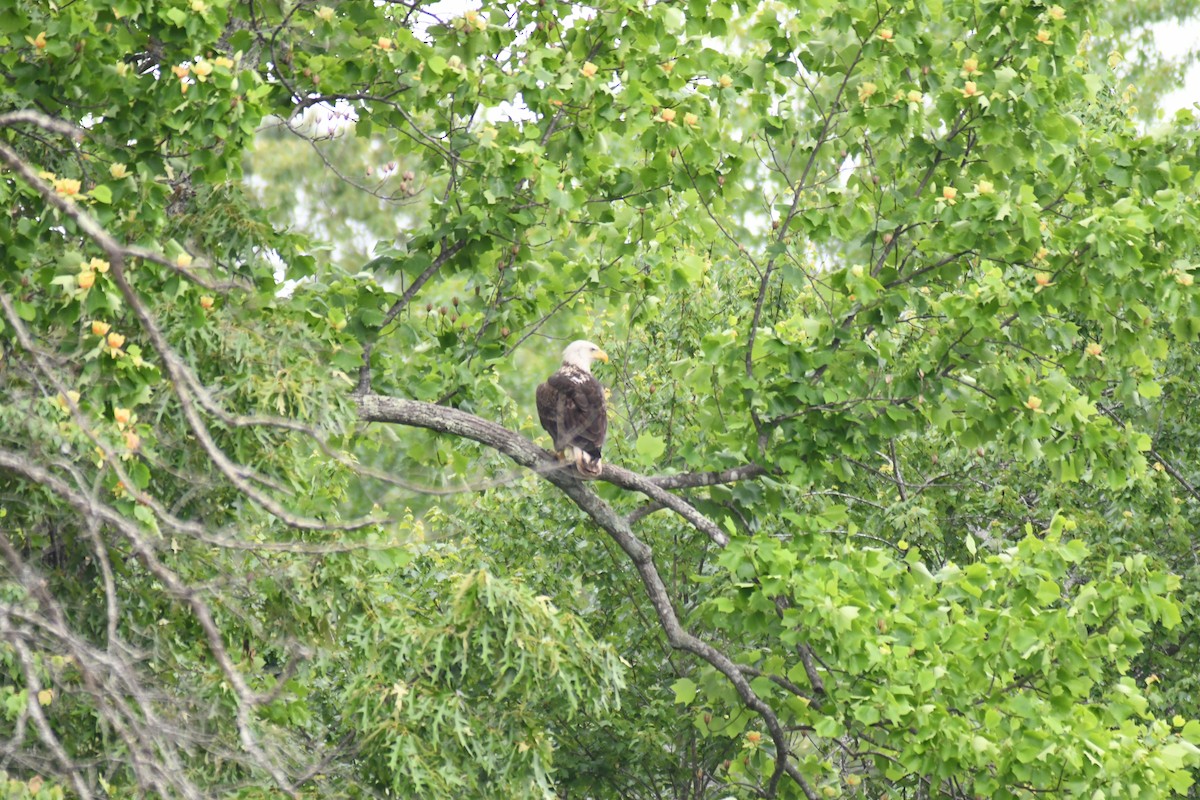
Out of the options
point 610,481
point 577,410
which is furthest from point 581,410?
point 610,481

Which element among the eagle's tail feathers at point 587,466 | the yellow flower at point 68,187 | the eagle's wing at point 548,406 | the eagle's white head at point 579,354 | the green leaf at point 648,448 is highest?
the eagle's white head at point 579,354

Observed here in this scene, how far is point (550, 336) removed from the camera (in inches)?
281

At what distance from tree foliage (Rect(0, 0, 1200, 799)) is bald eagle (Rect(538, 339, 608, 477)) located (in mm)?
199

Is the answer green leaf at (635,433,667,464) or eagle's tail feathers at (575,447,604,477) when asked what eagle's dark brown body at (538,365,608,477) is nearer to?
eagle's tail feathers at (575,447,604,477)

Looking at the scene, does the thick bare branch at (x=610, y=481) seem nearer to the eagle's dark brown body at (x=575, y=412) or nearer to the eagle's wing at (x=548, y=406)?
the eagle's dark brown body at (x=575, y=412)

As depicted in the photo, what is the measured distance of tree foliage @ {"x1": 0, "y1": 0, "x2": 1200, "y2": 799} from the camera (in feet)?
18.9

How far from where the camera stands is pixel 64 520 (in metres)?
5.82

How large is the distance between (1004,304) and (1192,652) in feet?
13.7

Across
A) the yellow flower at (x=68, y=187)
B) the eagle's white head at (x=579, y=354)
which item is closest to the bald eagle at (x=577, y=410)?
the eagle's white head at (x=579, y=354)

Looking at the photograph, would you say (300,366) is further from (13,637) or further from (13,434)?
(13,637)

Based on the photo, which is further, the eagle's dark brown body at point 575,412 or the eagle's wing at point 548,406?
the eagle's wing at point 548,406

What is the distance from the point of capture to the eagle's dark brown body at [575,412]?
7.33 metres

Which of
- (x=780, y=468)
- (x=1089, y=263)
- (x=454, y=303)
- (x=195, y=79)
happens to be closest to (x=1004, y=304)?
(x=1089, y=263)

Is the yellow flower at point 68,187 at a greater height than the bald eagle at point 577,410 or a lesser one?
lesser
